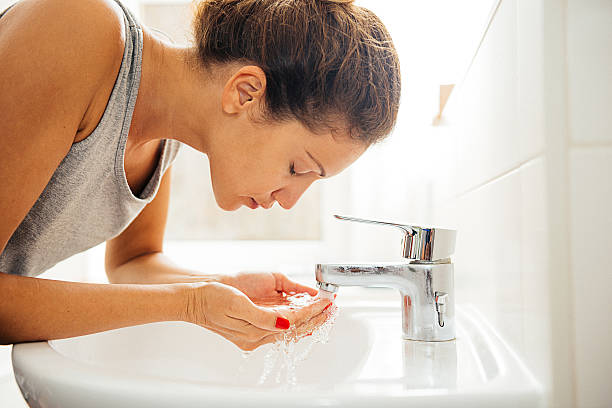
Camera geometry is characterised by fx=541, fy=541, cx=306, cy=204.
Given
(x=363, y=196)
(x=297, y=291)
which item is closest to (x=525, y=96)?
(x=297, y=291)

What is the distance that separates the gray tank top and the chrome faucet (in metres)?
0.34

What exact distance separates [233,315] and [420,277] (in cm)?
24

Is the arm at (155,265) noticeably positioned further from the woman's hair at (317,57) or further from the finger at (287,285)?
the woman's hair at (317,57)

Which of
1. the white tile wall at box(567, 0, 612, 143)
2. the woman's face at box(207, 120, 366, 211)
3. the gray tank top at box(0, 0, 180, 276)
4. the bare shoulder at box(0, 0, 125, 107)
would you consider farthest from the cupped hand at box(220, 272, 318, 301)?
the white tile wall at box(567, 0, 612, 143)

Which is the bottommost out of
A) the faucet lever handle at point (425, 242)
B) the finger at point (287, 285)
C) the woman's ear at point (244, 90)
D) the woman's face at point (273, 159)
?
the finger at point (287, 285)

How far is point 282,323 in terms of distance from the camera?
0.61 metres

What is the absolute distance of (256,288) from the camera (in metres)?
0.82

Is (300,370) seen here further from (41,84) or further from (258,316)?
(41,84)

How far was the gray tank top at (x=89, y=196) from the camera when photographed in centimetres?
73

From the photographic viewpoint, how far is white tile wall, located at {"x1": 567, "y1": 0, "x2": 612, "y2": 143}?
43 centimetres

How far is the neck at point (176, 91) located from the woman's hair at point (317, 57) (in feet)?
0.21

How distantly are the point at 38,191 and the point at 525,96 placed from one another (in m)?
0.52

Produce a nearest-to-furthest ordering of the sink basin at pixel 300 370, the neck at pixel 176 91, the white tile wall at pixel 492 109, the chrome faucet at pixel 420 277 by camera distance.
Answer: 1. the sink basin at pixel 300 370
2. the white tile wall at pixel 492 109
3. the chrome faucet at pixel 420 277
4. the neck at pixel 176 91

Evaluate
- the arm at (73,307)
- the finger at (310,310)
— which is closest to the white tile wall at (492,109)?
the finger at (310,310)
